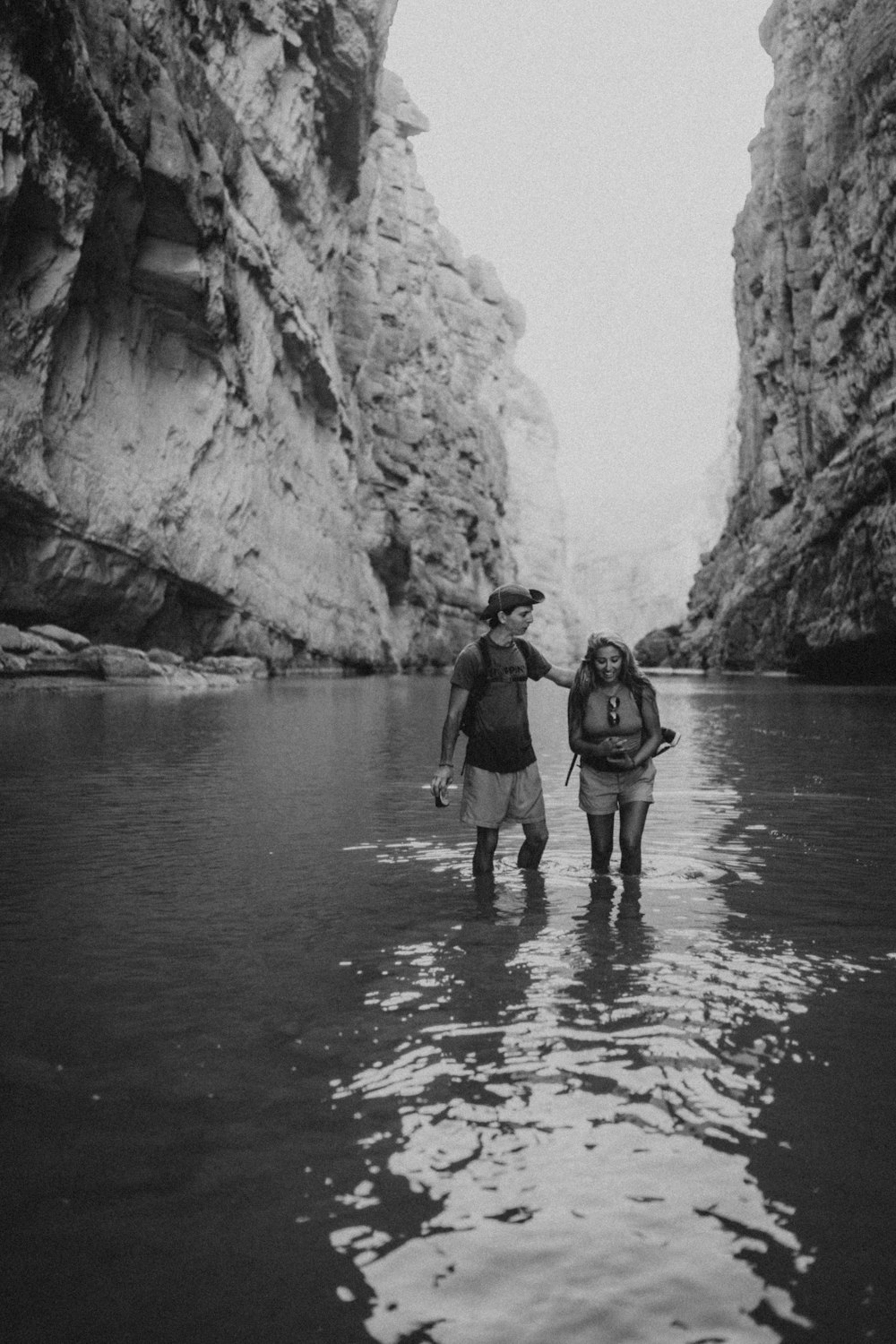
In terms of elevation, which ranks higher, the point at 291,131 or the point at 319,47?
the point at 319,47

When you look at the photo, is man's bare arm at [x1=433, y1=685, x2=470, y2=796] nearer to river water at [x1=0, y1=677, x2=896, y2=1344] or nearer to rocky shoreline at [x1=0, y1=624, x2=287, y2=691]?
river water at [x1=0, y1=677, x2=896, y2=1344]

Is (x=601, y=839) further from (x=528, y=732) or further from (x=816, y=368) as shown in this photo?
(x=816, y=368)

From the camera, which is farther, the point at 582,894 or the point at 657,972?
the point at 582,894

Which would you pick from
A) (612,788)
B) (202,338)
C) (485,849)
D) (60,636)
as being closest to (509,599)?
(612,788)

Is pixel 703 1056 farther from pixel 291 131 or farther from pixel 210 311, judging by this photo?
pixel 291 131

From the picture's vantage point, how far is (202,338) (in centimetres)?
3866

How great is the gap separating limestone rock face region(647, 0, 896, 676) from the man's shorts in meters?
31.0

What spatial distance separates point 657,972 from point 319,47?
169ft

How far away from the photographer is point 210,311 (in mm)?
37281

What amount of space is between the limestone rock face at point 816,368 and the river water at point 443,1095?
105ft

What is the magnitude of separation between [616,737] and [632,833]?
64cm

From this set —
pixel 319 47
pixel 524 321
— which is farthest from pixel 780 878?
pixel 524 321

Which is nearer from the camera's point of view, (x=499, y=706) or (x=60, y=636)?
(x=499, y=706)

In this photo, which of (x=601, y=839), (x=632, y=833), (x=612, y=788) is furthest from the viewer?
(x=601, y=839)
